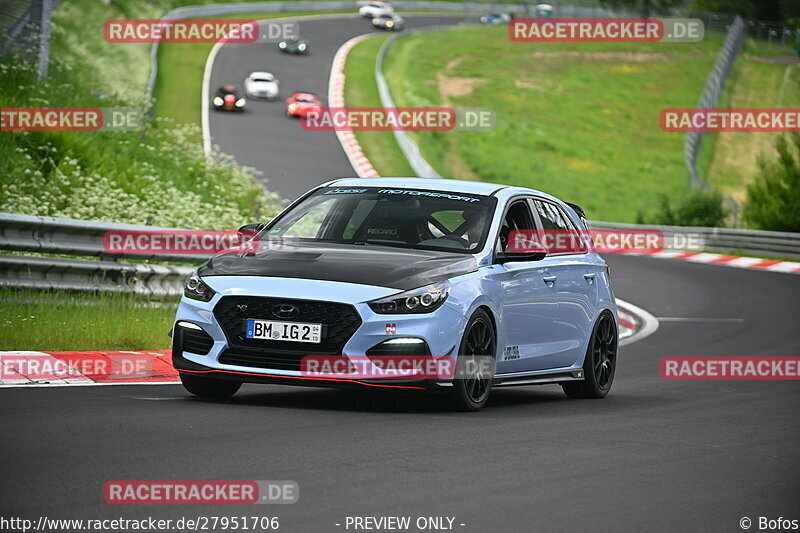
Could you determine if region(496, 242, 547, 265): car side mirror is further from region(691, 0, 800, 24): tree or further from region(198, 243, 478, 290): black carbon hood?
region(691, 0, 800, 24): tree

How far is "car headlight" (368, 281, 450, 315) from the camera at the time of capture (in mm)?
9406

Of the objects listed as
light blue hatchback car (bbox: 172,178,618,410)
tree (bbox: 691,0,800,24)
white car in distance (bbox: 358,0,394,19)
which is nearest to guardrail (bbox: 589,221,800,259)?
light blue hatchback car (bbox: 172,178,618,410)

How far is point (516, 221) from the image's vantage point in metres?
11.3

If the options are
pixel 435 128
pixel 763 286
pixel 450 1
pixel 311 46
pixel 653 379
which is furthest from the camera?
pixel 450 1

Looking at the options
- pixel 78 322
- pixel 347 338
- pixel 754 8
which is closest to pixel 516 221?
pixel 347 338

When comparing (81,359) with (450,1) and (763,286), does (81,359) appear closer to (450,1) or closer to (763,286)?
(763,286)

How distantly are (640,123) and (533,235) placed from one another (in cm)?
6442

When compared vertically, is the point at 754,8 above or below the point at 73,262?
above

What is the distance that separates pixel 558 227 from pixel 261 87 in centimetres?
4636

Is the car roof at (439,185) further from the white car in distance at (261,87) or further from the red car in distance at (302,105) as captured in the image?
the white car in distance at (261,87)

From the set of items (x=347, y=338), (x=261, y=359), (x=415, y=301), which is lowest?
(x=261, y=359)

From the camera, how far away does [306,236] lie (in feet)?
35.9

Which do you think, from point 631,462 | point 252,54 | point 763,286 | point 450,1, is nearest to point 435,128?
point 252,54

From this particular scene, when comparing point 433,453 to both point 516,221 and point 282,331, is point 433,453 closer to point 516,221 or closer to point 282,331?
point 282,331
